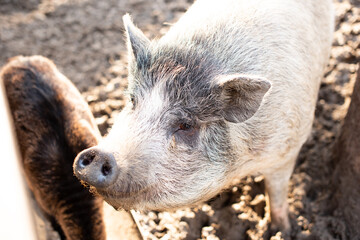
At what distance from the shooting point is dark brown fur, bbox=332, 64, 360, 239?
308 centimetres

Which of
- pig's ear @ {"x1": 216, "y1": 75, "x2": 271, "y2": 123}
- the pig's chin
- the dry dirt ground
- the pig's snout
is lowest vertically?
the dry dirt ground

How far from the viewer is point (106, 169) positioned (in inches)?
83.1

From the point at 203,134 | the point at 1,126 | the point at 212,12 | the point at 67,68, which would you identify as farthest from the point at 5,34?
the point at 203,134

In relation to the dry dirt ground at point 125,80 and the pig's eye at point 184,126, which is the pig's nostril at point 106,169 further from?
the dry dirt ground at point 125,80

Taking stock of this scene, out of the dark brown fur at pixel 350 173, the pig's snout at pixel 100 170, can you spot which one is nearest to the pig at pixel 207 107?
→ the pig's snout at pixel 100 170

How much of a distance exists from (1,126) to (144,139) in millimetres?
1074

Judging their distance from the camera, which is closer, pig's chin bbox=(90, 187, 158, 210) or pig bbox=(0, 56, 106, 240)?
pig's chin bbox=(90, 187, 158, 210)

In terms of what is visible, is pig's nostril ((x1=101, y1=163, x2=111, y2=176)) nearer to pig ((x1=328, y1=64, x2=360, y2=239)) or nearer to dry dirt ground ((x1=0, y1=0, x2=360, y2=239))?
dry dirt ground ((x1=0, y1=0, x2=360, y2=239))

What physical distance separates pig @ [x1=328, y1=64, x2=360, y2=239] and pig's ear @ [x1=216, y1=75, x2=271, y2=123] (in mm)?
1091

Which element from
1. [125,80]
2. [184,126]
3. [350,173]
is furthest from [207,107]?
[125,80]

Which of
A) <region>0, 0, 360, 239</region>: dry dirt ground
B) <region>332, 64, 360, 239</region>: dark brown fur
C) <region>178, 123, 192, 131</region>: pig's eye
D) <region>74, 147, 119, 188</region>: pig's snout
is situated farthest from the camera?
<region>0, 0, 360, 239</region>: dry dirt ground

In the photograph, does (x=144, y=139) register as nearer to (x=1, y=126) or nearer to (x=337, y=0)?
(x=1, y=126)

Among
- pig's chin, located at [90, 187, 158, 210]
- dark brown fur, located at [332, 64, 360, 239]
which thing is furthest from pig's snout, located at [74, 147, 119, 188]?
dark brown fur, located at [332, 64, 360, 239]

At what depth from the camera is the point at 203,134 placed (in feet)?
7.87
